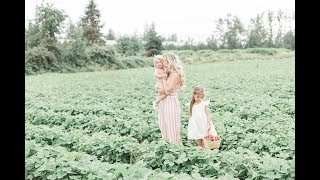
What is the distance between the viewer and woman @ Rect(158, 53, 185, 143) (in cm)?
700

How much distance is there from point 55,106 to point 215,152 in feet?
25.1

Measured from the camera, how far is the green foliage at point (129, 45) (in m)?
44.6

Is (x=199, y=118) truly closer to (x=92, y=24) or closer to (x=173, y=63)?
(x=173, y=63)

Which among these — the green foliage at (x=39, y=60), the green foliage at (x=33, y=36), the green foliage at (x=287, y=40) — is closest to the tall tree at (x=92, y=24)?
the green foliage at (x=33, y=36)

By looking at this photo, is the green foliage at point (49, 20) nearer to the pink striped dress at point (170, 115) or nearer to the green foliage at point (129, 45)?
the green foliage at point (129, 45)

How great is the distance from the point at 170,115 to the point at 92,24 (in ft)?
135

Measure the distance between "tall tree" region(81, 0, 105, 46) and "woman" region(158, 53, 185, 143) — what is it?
3902 cm

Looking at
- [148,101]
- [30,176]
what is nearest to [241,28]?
[148,101]

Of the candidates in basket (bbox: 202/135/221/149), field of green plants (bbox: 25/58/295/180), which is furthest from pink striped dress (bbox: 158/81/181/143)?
basket (bbox: 202/135/221/149)

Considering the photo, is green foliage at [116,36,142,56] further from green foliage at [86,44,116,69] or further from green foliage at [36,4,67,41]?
green foliage at [36,4,67,41]

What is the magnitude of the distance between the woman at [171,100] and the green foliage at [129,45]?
122 feet

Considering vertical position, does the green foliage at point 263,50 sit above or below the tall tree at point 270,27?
below

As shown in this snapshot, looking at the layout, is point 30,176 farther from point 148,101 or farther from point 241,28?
point 241,28

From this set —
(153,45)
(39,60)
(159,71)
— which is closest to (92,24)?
(153,45)
